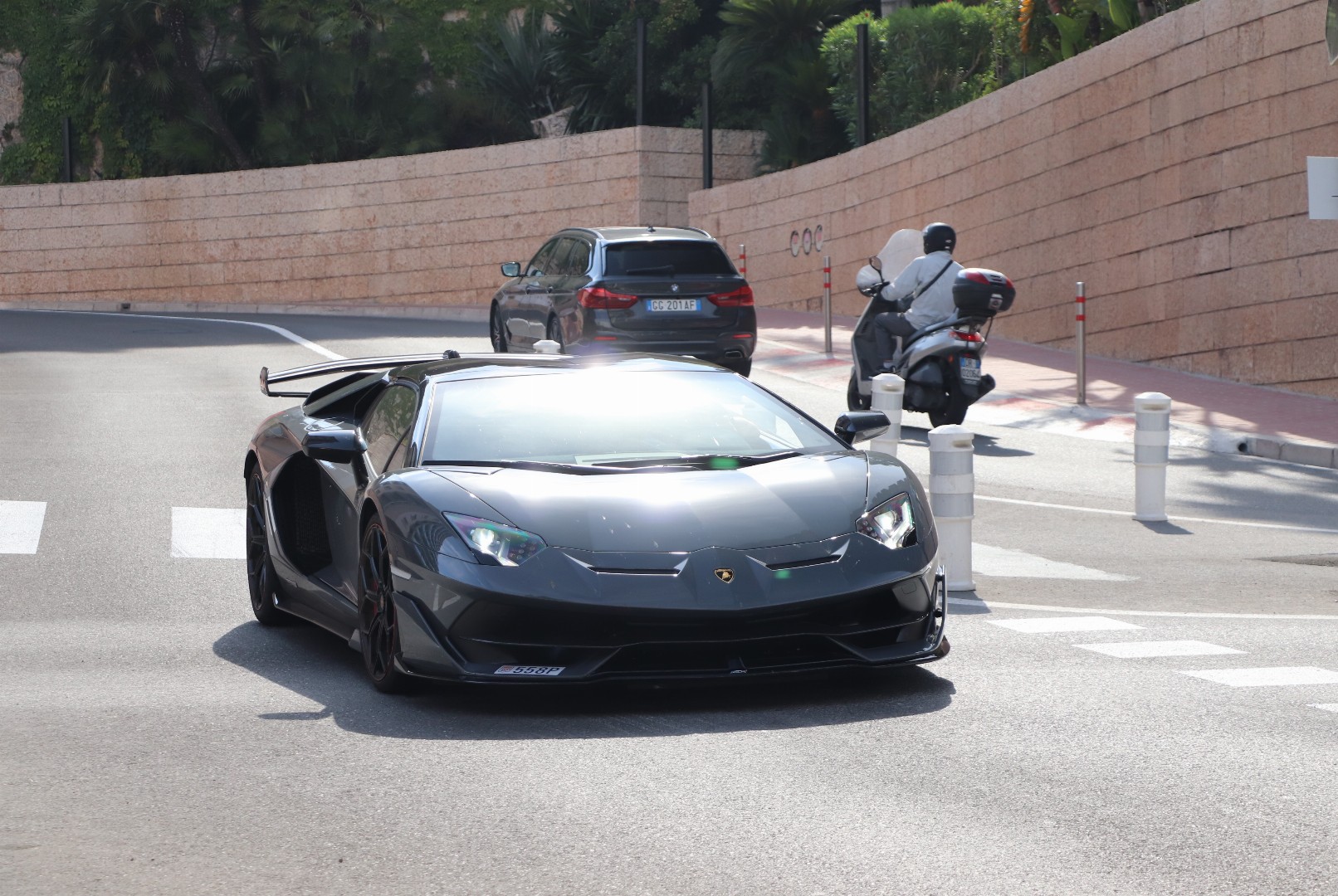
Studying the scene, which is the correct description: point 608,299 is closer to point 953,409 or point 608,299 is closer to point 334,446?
point 953,409

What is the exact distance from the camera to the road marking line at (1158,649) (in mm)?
7652

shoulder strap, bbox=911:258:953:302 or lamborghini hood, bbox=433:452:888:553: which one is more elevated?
shoulder strap, bbox=911:258:953:302

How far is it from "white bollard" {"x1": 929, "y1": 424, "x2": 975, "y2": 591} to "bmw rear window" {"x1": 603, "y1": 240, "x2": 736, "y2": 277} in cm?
1037

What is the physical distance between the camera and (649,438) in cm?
740

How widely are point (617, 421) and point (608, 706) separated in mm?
1303

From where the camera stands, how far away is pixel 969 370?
16.1 m

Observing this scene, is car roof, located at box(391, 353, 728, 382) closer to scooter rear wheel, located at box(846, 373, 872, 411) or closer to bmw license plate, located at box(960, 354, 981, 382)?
bmw license plate, located at box(960, 354, 981, 382)

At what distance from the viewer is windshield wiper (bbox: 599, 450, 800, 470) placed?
7098mm

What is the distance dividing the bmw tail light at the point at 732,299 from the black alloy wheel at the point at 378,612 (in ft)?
41.7

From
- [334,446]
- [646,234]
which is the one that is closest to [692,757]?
[334,446]

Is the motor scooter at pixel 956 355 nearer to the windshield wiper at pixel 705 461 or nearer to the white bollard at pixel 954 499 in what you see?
the white bollard at pixel 954 499

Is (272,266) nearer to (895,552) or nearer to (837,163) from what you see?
(837,163)

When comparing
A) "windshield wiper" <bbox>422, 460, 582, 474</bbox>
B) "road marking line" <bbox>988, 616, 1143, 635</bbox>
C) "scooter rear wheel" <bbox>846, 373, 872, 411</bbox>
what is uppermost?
"windshield wiper" <bbox>422, 460, 582, 474</bbox>

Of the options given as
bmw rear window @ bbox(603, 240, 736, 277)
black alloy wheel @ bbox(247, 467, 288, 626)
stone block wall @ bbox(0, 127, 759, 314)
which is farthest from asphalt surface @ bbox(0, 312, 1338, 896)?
stone block wall @ bbox(0, 127, 759, 314)
